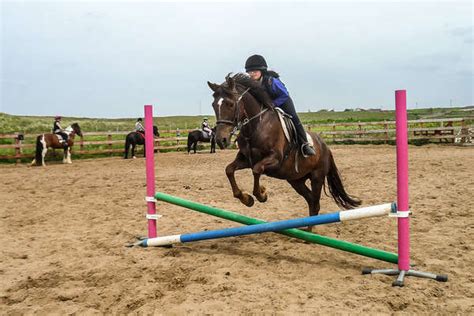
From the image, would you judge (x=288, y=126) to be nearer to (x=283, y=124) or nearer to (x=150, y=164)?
(x=283, y=124)

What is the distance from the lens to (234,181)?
500cm

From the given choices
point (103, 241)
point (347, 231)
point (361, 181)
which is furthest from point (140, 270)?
point (361, 181)

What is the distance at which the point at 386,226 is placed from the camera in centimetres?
607

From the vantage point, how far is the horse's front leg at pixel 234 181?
4.89 meters

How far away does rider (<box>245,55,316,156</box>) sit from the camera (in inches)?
209

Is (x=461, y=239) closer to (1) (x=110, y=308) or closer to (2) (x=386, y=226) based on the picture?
(2) (x=386, y=226)

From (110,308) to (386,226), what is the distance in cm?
416

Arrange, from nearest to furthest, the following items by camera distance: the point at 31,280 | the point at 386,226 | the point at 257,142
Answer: the point at 31,280, the point at 257,142, the point at 386,226

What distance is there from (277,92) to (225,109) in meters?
1.08

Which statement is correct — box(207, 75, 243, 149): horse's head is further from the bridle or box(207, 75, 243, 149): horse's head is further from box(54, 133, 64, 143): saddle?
box(54, 133, 64, 143): saddle

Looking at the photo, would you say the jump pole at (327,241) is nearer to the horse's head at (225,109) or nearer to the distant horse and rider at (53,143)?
the horse's head at (225,109)

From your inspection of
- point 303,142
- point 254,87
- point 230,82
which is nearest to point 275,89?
point 254,87

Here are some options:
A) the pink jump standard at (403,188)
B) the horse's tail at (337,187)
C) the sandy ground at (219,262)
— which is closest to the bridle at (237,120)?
the sandy ground at (219,262)

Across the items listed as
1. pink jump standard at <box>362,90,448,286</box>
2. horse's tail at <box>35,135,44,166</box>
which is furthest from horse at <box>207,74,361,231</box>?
horse's tail at <box>35,135,44,166</box>
